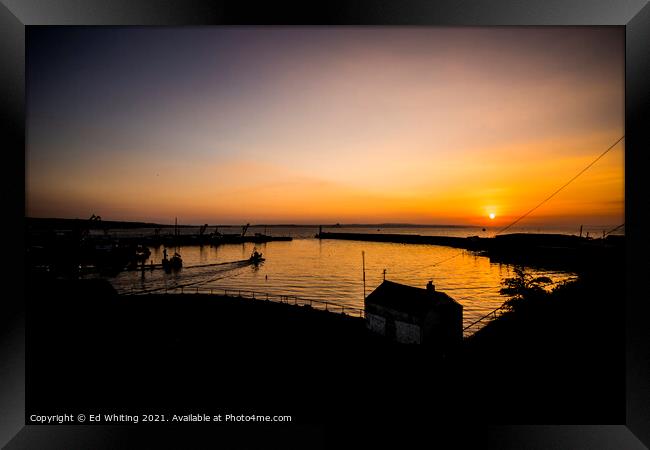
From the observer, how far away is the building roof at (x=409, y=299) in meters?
7.93

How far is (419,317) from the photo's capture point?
7750 mm

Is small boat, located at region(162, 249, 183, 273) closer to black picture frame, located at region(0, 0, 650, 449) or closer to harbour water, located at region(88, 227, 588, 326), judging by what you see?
harbour water, located at region(88, 227, 588, 326)

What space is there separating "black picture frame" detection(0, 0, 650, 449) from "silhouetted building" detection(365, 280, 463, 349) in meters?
5.34

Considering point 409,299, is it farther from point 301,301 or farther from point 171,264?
point 171,264

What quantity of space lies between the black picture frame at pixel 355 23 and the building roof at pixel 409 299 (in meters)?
5.43

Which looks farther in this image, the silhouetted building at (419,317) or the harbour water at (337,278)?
the harbour water at (337,278)

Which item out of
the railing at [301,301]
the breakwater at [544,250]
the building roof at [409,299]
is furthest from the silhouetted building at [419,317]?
the breakwater at [544,250]

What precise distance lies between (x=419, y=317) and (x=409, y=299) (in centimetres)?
63

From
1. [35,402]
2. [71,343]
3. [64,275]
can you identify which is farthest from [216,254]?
[35,402]

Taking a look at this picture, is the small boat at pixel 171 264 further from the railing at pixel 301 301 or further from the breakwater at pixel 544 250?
the breakwater at pixel 544 250

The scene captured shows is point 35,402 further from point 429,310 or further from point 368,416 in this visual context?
point 429,310

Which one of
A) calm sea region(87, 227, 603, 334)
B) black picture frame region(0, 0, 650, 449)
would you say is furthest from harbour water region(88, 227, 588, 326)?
black picture frame region(0, 0, 650, 449)

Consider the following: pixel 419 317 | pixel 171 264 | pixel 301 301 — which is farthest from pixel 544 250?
pixel 171 264

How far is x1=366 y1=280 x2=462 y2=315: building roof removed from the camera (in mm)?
7930
